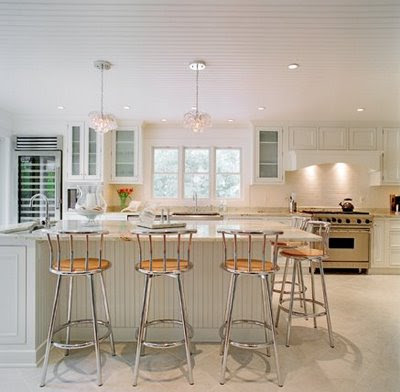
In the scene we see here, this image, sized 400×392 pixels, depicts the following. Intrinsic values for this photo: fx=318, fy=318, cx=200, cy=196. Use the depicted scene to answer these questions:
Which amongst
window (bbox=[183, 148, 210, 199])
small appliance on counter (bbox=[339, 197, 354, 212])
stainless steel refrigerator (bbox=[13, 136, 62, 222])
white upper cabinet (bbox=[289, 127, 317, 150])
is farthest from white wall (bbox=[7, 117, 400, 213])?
stainless steel refrigerator (bbox=[13, 136, 62, 222])

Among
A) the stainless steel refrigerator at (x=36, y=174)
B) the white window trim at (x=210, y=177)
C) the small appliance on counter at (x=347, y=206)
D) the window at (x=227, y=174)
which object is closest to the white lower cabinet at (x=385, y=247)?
the small appliance on counter at (x=347, y=206)

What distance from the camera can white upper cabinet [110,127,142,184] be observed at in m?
5.40

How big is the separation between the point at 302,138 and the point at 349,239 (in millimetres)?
1790

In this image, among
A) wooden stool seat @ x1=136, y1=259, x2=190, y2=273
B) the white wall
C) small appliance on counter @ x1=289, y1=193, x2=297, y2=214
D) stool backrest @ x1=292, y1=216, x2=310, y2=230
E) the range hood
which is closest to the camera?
wooden stool seat @ x1=136, y1=259, x2=190, y2=273

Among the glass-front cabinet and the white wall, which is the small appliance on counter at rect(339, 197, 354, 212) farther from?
the glass-front cabinet

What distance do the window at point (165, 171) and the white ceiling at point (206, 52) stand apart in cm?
131

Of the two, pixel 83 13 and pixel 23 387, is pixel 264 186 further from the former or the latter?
pixel 23 387

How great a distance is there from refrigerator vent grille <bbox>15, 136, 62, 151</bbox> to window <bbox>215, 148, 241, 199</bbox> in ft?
8.88

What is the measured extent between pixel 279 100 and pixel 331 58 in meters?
1.31

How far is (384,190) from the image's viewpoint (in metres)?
5.65

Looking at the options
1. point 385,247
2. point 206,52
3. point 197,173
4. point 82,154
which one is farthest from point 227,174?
point 206,52

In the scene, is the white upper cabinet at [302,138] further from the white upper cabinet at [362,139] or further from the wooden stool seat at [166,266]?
the wooden stool seat at [166,266]

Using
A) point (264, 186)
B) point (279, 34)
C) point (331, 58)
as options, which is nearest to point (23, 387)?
point (279, 34)

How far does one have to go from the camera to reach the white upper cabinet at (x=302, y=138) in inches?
208
